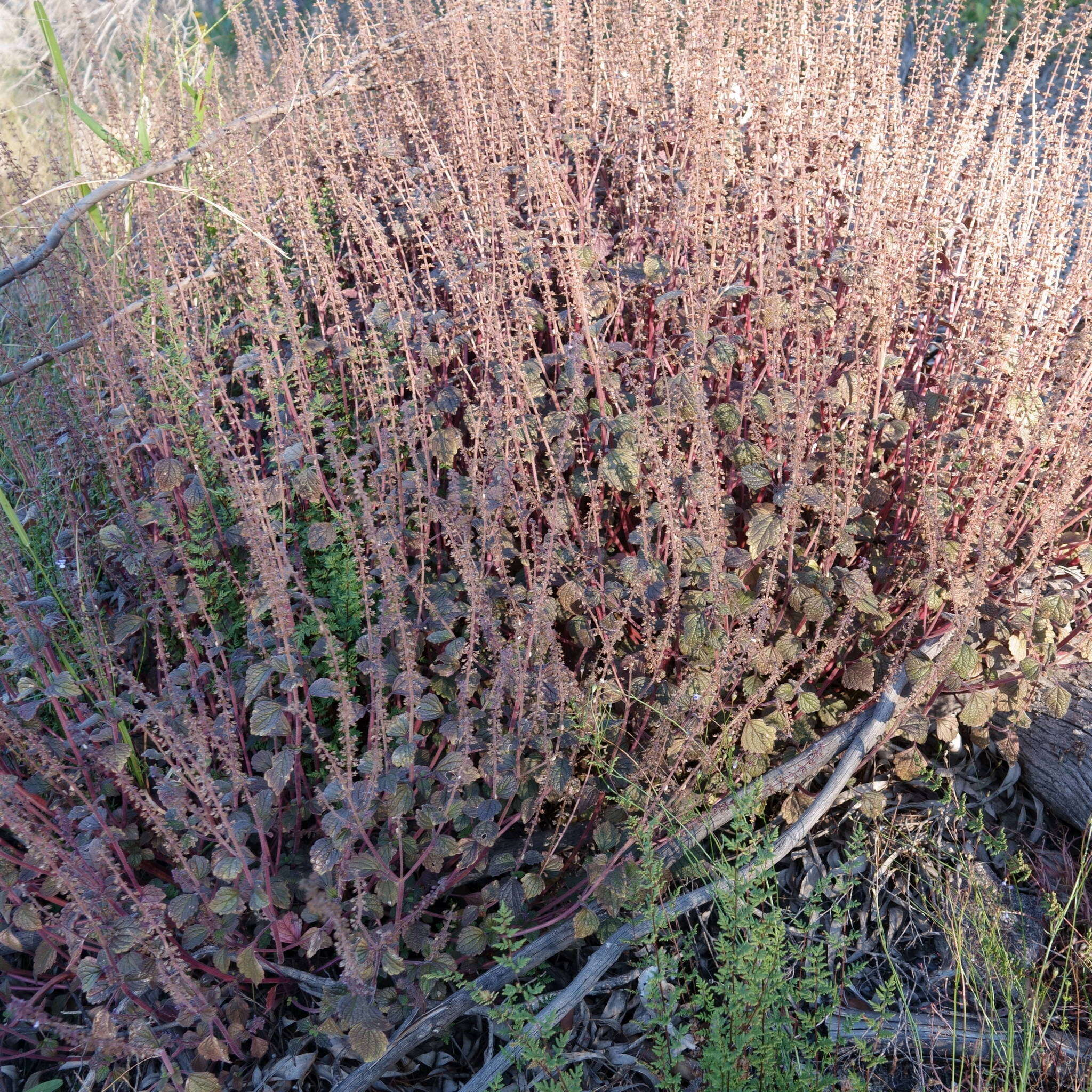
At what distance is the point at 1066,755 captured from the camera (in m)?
2.52

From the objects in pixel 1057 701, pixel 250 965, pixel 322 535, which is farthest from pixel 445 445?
pixel 1057 701

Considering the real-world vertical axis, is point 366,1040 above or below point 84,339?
below

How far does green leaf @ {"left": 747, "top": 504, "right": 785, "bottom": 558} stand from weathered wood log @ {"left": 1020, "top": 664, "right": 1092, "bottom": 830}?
0.97 metres

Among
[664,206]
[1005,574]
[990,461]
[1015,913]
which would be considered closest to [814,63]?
[664,206]

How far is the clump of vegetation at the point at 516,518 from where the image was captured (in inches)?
80.7

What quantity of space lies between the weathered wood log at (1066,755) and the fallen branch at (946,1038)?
2.05 ft

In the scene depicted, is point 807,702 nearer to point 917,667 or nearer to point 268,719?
point 917,667

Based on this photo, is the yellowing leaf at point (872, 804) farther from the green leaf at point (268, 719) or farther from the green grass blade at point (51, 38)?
the green grass blade at point (51, 38)

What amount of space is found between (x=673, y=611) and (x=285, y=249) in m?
2.58

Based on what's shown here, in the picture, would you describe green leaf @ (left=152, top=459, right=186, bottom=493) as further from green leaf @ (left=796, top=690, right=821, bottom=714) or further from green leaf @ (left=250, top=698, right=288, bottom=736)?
green leaf @ (left=796, top=690, right=821, bottom=714)

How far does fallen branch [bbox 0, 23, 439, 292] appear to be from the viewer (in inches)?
82.1

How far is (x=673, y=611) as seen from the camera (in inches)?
87.8

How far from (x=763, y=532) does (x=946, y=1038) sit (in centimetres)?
125

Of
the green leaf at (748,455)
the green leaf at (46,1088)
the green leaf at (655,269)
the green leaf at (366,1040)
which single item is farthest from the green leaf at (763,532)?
the green leaf at (46,1088)
